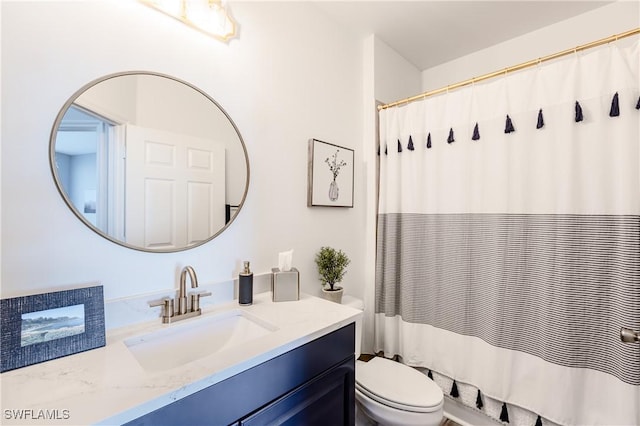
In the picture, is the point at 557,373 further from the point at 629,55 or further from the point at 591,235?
the point at 629,55

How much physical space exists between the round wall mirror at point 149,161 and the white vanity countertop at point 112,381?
0.40 meters

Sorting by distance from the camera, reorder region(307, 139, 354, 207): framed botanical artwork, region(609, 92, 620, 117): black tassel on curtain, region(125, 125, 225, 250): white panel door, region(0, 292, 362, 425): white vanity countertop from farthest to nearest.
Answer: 1. region(307, 139, 354, 207): framed botanical artwork
2. region(609, 92, 620, 117): black tassel on curtain
3. region(125, 125, 225, 250): white panel door
4. region(0, 292, 362, 425): white vanity countertop

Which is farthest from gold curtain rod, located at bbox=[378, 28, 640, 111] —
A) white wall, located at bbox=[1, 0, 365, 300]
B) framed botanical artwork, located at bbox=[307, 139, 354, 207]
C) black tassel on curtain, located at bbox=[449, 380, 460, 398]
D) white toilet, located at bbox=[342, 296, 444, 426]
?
black tassel on curtain, located at bbox=[449, 380, 460, 398]

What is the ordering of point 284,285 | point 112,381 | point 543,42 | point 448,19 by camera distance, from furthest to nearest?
point 543,42 < point 448,19 < point 284,285 < point 112,381

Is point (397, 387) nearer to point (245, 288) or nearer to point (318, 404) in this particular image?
point (318, 404)

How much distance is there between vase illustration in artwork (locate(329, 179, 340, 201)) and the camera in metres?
1.84

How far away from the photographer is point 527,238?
147 cm

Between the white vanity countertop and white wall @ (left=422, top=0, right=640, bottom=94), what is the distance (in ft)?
8.11

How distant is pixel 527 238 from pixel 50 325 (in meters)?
1.97

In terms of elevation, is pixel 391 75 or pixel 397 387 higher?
pixel 391 75

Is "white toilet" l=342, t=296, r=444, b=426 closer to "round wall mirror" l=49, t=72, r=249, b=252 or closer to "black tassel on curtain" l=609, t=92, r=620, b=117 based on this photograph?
"round wall mirror" l=49, t=72, r=249, b=252

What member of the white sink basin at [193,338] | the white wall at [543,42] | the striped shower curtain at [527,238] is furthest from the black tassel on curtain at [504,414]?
the white wall at [543,42]

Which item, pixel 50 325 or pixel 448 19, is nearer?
pixel 50 325

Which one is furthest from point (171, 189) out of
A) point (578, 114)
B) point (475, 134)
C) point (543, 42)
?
point (543, 42)
